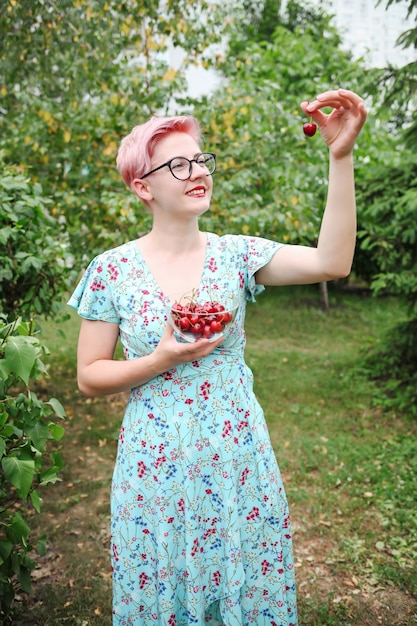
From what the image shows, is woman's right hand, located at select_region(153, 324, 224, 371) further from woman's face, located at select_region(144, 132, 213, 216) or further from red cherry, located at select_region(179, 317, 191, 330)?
woman's face, located at select_region(144, 132, 213, 216)

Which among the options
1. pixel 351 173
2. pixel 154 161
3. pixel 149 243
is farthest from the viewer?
pixel 149 243

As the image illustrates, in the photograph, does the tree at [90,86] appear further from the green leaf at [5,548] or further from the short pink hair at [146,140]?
the green leaf at [5,548]

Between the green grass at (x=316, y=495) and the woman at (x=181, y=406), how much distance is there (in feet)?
3.90

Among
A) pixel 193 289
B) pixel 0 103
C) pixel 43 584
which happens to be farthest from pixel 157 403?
pixel 0 103

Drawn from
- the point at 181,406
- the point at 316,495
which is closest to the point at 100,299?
the point at 181,406

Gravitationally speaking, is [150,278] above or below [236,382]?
above

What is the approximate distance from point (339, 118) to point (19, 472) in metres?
1.41

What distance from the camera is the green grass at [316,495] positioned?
296cm

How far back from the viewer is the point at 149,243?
72.4 inches

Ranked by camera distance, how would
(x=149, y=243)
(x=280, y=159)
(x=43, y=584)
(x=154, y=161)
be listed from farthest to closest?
1. (x=280, y=159)
2. (x=43, y=584)
3. (x=149, y=243)
4. (x=154, y=161)

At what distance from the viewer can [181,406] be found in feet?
5.80

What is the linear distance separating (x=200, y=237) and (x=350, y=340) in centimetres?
684

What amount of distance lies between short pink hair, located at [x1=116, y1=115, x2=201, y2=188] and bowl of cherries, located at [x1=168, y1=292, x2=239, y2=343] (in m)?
0.46

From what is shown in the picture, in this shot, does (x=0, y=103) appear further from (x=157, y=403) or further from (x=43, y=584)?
(x=157, y=403)
